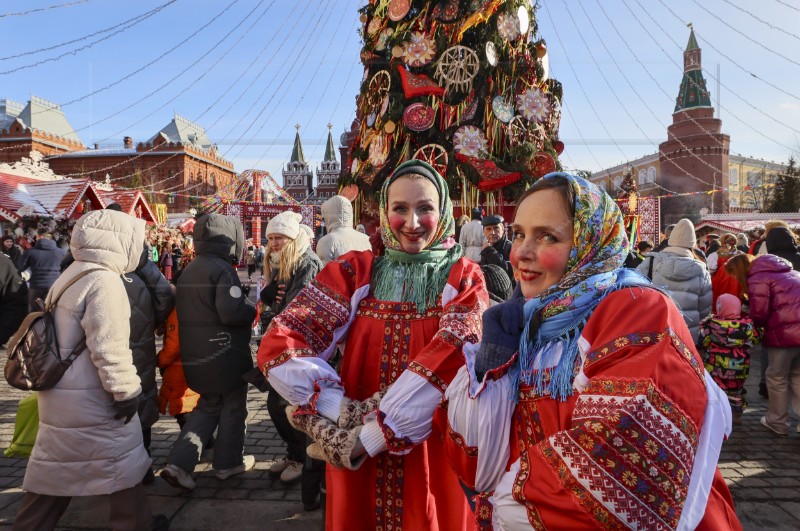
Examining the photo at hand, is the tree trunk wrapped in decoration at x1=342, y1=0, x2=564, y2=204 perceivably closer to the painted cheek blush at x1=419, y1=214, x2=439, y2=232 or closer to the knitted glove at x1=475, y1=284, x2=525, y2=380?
the painted cheek blush at x1=419, y1=214, x2=439, y2=232

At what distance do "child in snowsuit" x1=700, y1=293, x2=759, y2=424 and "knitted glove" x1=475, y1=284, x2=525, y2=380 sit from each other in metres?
4.41

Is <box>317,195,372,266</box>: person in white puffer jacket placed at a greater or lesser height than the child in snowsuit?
greater

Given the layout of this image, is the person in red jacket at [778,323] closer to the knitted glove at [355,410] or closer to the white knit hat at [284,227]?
the white knit hat at [284,227]

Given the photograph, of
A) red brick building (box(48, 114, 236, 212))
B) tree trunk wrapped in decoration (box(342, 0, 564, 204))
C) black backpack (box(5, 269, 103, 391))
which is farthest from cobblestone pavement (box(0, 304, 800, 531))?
red brick building (box(48, 114, 236, 212))

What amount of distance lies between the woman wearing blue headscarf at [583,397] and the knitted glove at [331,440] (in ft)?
1.25

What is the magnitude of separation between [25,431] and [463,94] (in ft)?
36.4

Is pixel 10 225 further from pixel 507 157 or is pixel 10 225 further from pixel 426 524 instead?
pixel 426 524

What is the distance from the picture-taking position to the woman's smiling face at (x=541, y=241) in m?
1.35

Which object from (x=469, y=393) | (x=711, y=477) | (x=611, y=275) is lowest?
(x=711, y=477)

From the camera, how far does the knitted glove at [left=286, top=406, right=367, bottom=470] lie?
1.74 m

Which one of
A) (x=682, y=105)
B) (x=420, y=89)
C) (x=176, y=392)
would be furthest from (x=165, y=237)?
(x=682, y=105)

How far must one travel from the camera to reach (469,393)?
138cm

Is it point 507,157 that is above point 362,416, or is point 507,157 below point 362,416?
above

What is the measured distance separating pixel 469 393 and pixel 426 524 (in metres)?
0.91
